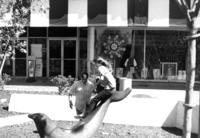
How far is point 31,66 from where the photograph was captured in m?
20.1

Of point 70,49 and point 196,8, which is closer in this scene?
point 196,8

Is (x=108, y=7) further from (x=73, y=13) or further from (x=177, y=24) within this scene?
(x=177, y=24)

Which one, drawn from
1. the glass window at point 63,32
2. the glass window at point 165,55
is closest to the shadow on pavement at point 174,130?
the glass window at point 165,55

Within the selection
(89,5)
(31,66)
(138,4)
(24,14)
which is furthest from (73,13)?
(31,66)

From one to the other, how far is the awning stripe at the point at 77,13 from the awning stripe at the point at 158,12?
2874 mm

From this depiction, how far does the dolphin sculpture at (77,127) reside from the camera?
5188 millimetres

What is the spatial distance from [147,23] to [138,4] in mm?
965

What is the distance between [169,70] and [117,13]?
4.77 m

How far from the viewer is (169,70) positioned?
18.7 meters

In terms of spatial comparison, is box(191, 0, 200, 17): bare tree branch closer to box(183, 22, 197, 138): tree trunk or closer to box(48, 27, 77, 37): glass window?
box(183, 22, 197, 138): tree trunk

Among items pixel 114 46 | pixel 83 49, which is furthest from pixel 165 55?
pixel 83 49

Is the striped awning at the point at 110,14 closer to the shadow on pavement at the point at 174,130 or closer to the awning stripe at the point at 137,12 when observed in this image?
the awning stripe at the point at 137,12

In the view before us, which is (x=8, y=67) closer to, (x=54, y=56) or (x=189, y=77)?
(x=54, y=56)

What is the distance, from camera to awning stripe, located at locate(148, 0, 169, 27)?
15.7 meters
